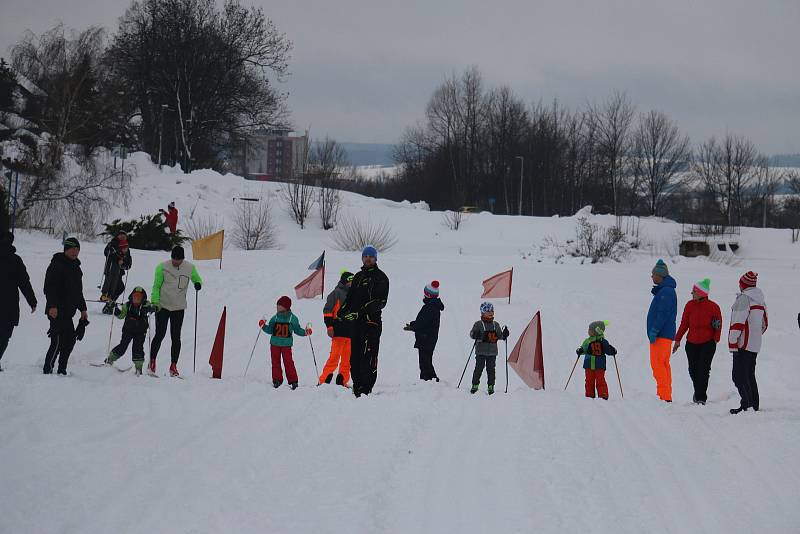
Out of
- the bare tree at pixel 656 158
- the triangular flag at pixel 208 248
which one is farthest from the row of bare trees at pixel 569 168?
the triangular flag at pixel 208 248

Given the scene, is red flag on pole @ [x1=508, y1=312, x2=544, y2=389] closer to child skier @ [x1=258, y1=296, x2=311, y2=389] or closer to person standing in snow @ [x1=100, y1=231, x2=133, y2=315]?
child skier @ [x1=258, y1=296, x2=311, y2=389]

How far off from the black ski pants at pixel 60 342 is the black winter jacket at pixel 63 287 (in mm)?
154

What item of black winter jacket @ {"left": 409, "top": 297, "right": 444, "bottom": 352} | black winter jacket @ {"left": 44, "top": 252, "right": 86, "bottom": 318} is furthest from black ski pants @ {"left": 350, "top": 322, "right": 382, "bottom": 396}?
black winter jacket @ {"left": 44, "top": 252, "right": 86, "bottom": 318}

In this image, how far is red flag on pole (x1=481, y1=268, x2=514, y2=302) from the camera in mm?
20797

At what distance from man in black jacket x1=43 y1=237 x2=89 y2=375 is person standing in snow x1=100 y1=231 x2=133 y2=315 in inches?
224

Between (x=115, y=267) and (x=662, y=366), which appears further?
(x=115, y=267)

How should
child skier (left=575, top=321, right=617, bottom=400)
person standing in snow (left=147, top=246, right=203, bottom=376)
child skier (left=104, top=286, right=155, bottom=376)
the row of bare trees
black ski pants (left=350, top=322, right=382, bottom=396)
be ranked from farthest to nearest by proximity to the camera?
1. the row of bare trees
2. person standing in snow (left=147, top=246, right=203, bottom=376)
3. child skier (left=104, top=286, right=155, bottom=376)
4. child skier (left=575, top=321, right=617, bottom=400)
5. black ski pants (left=350, top=322, right=382, bottom=396)

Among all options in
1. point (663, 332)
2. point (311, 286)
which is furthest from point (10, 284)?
point (311, 286)

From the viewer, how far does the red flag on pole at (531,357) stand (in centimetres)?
1103

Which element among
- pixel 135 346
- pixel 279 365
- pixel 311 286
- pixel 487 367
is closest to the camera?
pixel 279 365

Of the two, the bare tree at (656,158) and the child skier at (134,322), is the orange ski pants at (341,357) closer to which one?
the child skier at (134,322)

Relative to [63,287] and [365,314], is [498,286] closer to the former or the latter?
[365,314]

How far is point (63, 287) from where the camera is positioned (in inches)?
395

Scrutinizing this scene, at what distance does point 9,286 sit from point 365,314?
4739mm
